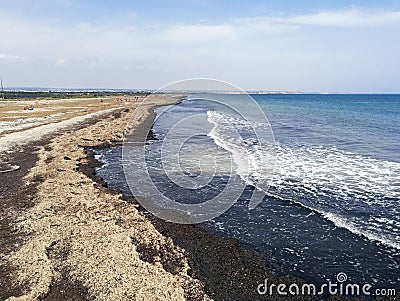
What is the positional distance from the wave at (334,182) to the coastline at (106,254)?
5198mm

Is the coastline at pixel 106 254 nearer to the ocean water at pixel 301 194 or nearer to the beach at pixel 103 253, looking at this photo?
the beach at pixel 103 253

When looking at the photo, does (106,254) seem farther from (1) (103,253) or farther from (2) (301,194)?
(2) (301,194)

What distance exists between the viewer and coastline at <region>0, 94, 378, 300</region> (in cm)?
816

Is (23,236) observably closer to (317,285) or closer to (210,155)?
(317,285)

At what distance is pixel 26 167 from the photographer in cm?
1955

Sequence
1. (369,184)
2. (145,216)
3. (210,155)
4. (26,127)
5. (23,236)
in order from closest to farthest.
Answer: (23,236) → (145,216) → (369,184) → (210,155) → (26,127)

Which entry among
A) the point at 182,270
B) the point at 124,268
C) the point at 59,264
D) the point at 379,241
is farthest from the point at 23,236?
the point at 379,241

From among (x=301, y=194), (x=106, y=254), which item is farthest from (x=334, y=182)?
(x=106, y=254)

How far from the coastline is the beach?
3cm

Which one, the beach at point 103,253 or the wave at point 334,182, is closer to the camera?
the beach at point 103,253

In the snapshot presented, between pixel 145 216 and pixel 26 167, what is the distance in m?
10.7

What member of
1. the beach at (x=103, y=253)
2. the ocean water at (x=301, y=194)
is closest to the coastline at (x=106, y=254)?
the beach at (x=103, y=253)

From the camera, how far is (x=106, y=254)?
9766 millimetres

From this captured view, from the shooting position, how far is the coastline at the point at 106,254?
816cm
